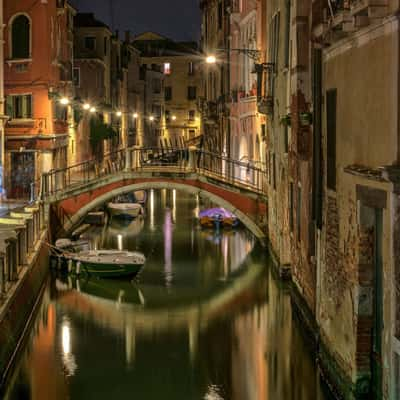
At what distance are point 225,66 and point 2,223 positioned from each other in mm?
17504

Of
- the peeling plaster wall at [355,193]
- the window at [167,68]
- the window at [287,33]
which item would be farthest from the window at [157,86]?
the peeling plaster wall at [355,193]

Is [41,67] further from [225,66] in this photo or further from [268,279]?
[268,279]

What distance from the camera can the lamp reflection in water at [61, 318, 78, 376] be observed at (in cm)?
1485

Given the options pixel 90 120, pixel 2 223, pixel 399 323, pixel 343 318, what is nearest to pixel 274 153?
pixel 2 223

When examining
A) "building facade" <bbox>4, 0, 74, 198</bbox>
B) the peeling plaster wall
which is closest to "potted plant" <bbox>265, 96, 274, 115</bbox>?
"building facade" <bbox>4, 0, 74, 198</bbox>

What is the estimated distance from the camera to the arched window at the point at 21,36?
1283 inches

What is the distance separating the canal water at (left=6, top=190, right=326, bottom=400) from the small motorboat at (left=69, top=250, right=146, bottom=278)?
0.27 metres

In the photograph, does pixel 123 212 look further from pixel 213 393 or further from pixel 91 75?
pixel 213 393

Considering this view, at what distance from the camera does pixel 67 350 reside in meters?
16.1

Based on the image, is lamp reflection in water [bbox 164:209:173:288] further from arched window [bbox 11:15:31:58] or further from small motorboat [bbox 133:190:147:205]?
arched window [bbox 11:15:31:58]

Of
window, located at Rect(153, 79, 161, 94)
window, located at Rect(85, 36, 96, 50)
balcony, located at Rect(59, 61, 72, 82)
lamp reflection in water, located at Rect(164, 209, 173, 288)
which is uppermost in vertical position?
window, located at Rect(85, 36, 96, 50)

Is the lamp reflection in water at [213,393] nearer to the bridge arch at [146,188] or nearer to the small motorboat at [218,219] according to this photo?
the bridge arch at [146,188]

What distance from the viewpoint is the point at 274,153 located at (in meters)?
24.6

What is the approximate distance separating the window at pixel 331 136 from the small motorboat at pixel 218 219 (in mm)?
20012
